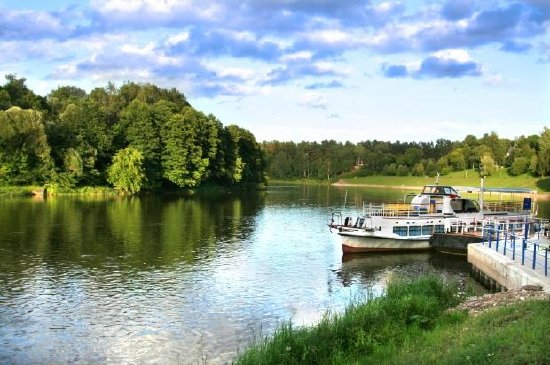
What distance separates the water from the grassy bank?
13.3ft

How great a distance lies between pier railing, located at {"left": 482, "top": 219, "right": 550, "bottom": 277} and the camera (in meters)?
27.6

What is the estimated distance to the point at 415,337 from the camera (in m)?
17.4

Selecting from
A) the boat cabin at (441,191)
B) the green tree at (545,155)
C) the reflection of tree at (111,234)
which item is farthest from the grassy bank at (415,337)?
the green tree at (545,155)

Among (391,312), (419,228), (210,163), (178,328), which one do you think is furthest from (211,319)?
(210,163)

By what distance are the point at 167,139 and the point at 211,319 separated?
9835cm

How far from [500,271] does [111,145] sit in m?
92.5

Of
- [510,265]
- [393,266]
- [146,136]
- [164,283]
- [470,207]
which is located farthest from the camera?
[146,136]

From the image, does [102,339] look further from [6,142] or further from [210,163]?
[210,163]

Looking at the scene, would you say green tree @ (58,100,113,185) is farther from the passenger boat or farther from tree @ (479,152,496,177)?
tree @ (479,152,496,177)

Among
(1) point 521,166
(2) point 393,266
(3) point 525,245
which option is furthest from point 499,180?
(3) point 525,245

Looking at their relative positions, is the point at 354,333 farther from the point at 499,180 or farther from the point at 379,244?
the point at 499,180

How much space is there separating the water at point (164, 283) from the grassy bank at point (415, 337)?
4.05 m

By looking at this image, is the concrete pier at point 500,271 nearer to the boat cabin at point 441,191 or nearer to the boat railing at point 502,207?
the boat cabin at point 441,191

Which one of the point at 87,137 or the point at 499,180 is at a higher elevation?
the point at 87,137
